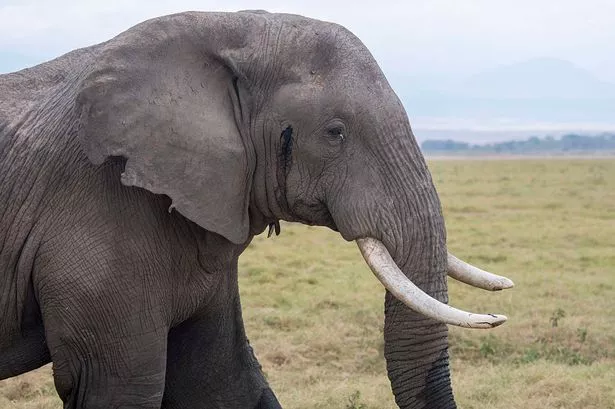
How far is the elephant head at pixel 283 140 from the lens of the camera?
12.5ft

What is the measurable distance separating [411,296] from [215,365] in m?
1.33

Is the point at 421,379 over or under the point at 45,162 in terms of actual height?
under

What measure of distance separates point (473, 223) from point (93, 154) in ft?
44.7

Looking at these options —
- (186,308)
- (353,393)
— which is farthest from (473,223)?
(186,308)

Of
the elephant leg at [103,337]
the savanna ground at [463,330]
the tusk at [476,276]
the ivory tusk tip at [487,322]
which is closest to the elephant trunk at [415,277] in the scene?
the tusk at [476,276]

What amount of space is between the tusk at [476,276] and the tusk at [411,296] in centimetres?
28

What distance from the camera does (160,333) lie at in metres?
4.02

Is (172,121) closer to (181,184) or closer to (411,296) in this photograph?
(181,184)

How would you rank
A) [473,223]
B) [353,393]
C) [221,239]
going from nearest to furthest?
[221,239], [353,393], [473,223]

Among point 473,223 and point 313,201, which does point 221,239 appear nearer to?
point 313,201

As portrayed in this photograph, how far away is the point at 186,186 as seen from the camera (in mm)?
3857

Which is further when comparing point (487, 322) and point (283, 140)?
point (283, 140)

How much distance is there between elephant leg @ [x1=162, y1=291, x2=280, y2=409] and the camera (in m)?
4.57

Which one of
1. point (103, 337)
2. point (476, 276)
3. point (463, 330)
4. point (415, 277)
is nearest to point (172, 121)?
point (103, 337)
